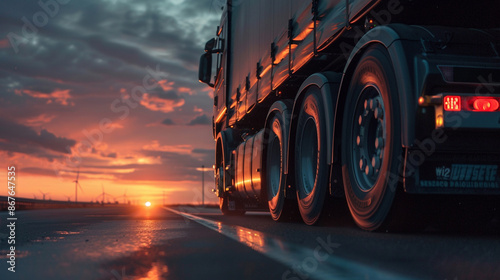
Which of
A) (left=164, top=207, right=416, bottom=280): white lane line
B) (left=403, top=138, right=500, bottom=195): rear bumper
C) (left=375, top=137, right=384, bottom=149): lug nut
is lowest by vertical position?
(left=164, top=207, right=416, bottom=280): white lane line

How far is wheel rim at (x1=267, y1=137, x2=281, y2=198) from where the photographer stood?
9699 mm

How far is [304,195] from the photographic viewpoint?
26.0 feet

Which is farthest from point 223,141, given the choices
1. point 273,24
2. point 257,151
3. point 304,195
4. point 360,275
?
point 360,275

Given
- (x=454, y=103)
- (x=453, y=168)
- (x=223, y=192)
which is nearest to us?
(x=454, y=103)

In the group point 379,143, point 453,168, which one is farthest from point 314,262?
point 379,143

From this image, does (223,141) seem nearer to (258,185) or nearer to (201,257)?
(258,185)

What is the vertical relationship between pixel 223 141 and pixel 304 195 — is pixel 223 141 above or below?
above

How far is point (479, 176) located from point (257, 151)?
5.72m

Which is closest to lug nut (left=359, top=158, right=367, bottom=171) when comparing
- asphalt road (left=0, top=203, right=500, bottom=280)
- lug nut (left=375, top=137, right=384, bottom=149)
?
lug nut (left=375, top=137, right=384, bottom=149)

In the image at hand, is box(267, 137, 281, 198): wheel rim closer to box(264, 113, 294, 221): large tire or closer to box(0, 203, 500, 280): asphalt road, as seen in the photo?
box(264, 113, 294, 221): large tire

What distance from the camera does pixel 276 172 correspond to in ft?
32.2

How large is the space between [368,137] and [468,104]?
124cm

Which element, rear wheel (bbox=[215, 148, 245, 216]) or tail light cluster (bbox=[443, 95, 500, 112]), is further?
rear wheel (bbox=[215, 148, 245, 216])

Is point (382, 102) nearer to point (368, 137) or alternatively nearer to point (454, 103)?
point (368, 137)
